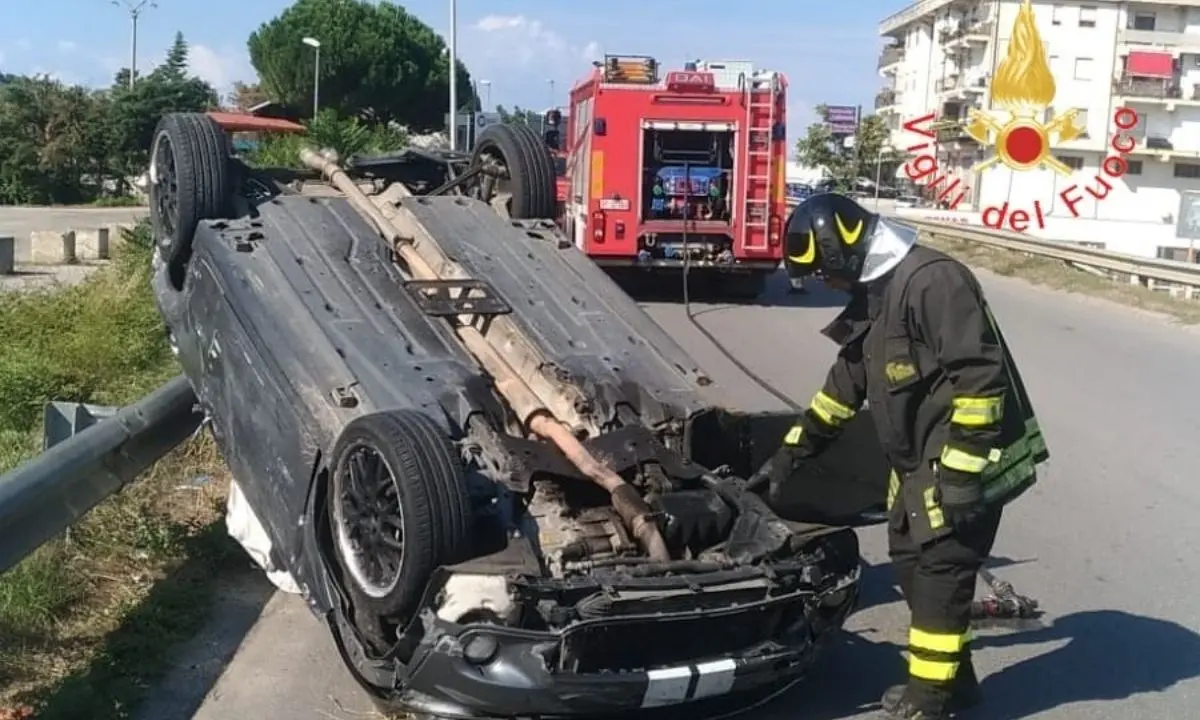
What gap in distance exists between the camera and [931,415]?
438cm

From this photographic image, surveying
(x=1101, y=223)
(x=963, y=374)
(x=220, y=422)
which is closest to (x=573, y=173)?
(x=220, y=422)

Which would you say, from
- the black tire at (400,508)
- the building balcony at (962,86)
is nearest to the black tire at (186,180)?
the black tire at (400,508)

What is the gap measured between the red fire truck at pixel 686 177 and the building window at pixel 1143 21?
64.1 metres

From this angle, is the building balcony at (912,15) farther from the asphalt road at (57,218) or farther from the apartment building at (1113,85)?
the asphalt road at (57,218)

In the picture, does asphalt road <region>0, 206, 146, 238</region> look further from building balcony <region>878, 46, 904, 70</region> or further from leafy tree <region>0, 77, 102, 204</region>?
building balcony <region>878, 46, 904, 70</region>

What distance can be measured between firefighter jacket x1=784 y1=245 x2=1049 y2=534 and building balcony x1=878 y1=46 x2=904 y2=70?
9174cm

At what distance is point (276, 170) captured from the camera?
25.1ft

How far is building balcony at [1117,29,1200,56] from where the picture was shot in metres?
71.1

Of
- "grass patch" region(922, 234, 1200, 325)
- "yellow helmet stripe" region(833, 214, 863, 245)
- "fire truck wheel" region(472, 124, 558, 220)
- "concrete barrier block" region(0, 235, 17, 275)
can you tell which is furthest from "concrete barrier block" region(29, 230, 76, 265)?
"yellow helmet stripe" region(833, 214, 863, 245)

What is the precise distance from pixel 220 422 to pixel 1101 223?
43.4 m

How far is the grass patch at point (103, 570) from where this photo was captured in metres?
4.36

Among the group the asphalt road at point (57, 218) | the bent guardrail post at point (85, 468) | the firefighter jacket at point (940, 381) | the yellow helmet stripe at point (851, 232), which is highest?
the yellow helmet stripe at point (851, 232)

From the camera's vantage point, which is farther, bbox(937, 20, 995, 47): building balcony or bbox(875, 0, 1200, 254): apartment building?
bbox(937, 20, 995, 47): building balcony

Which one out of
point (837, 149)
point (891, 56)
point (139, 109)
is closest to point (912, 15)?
point (891, 56)
